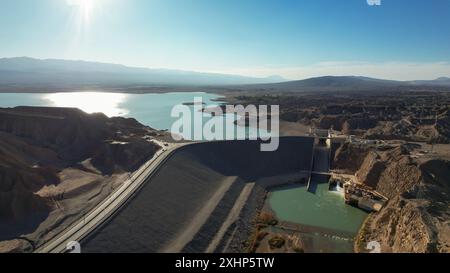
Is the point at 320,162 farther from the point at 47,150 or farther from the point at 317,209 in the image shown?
the point at 47,150

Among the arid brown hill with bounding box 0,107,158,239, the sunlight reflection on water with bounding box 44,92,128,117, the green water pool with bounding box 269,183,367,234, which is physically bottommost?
the green water pool with bounding box 269,183,367,234

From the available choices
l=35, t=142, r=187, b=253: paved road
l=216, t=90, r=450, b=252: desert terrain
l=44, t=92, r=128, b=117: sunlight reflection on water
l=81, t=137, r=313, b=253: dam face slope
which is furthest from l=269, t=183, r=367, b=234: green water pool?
l=44, t=92, r=128, b=117: sunlight reflection on water

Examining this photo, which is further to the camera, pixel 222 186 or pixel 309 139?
pixel 309 139

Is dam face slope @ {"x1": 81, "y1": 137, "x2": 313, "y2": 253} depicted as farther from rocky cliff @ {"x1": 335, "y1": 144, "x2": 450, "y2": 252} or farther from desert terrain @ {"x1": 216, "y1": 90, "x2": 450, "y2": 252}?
rocky cliff @ {"x1": 335, "y1": 144, "x2": 450, "y2": 252}

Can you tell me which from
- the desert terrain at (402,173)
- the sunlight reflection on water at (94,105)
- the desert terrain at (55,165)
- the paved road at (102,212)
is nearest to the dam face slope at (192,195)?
the paved road at (102,212)

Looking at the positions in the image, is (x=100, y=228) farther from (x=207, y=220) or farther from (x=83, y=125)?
A: (x=83, y=125)
